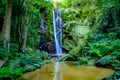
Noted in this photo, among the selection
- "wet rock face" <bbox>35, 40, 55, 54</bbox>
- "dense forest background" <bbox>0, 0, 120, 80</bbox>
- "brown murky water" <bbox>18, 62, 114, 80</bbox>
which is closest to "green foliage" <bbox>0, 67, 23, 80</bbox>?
"dense forest background" <bbox>0, 0, 120, 80</bbox>

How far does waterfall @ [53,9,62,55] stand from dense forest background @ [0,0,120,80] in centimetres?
47

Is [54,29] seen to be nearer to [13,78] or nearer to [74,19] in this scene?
[74,19]

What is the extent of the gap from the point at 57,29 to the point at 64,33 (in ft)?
3.13

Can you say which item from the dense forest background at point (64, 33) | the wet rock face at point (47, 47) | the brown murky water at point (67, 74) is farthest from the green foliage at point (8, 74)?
the wet rock face at point (47, 47)

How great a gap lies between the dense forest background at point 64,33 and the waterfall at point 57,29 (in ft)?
1.55

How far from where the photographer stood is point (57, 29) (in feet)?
81.3

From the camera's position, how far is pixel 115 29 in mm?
17969

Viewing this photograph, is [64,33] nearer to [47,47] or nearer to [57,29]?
[57,29]

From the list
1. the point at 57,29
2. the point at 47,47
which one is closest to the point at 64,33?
the point at 57,29

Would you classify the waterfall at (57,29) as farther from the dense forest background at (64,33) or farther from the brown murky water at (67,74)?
the brown murky water at (67,74)

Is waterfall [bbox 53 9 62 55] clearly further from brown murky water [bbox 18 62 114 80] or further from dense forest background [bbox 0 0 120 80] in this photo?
brown murky water [bbox 18 62 114 80]

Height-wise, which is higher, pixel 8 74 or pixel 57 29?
pixel 57 29

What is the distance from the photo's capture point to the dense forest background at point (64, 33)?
12349mm

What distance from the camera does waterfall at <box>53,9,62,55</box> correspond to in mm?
23578
